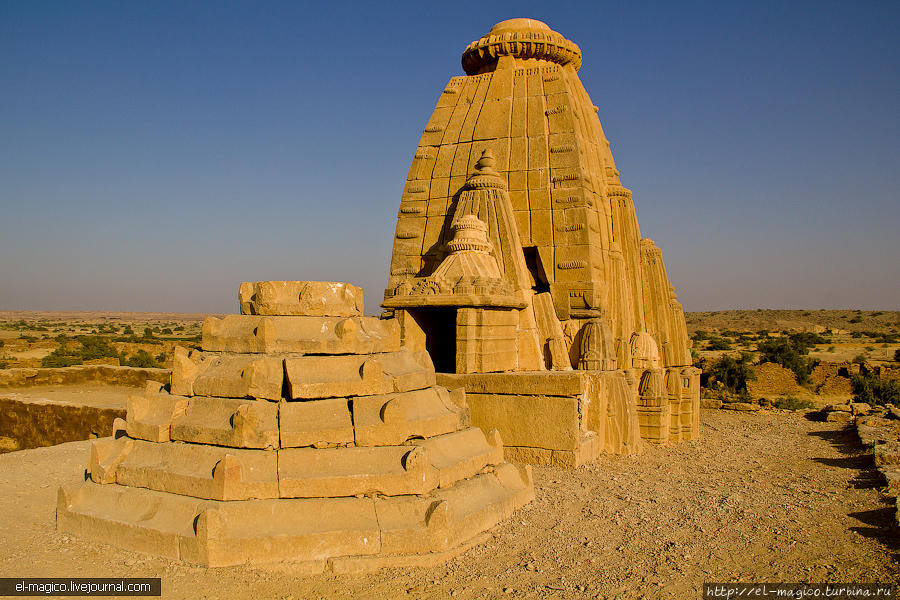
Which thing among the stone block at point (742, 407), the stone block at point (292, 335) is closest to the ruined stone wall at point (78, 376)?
the stone block at point (292, 335)

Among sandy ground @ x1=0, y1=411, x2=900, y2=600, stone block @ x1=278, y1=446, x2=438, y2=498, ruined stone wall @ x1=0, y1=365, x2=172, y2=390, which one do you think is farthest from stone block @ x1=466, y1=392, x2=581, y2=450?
ruined stone wall @ x1=0, y1=365, x2=172, y2=390

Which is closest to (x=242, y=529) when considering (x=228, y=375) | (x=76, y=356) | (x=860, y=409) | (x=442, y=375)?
(x=228, y=375)

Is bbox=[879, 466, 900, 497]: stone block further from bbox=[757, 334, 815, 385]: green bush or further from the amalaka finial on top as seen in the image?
bbox=[757, 334, 815, 385]: green bush

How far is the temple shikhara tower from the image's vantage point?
10.1 metres

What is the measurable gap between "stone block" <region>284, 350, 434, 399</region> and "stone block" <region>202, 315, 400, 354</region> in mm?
118

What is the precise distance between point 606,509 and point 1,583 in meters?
5.57

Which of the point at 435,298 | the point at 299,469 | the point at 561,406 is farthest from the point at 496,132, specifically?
the point at 299,469

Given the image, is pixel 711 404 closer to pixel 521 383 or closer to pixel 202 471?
pixel 521 383

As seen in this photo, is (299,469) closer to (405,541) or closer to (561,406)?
(405,541)

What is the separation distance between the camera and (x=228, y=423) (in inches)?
232

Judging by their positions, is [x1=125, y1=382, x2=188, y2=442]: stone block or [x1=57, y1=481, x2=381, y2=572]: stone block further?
[x1=125, y1=382, x2=188, y2=442]: stone block

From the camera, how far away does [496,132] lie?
44.3 ft

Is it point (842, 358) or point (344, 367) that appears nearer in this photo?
point (344, 367)

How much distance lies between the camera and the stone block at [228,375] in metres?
5.98
